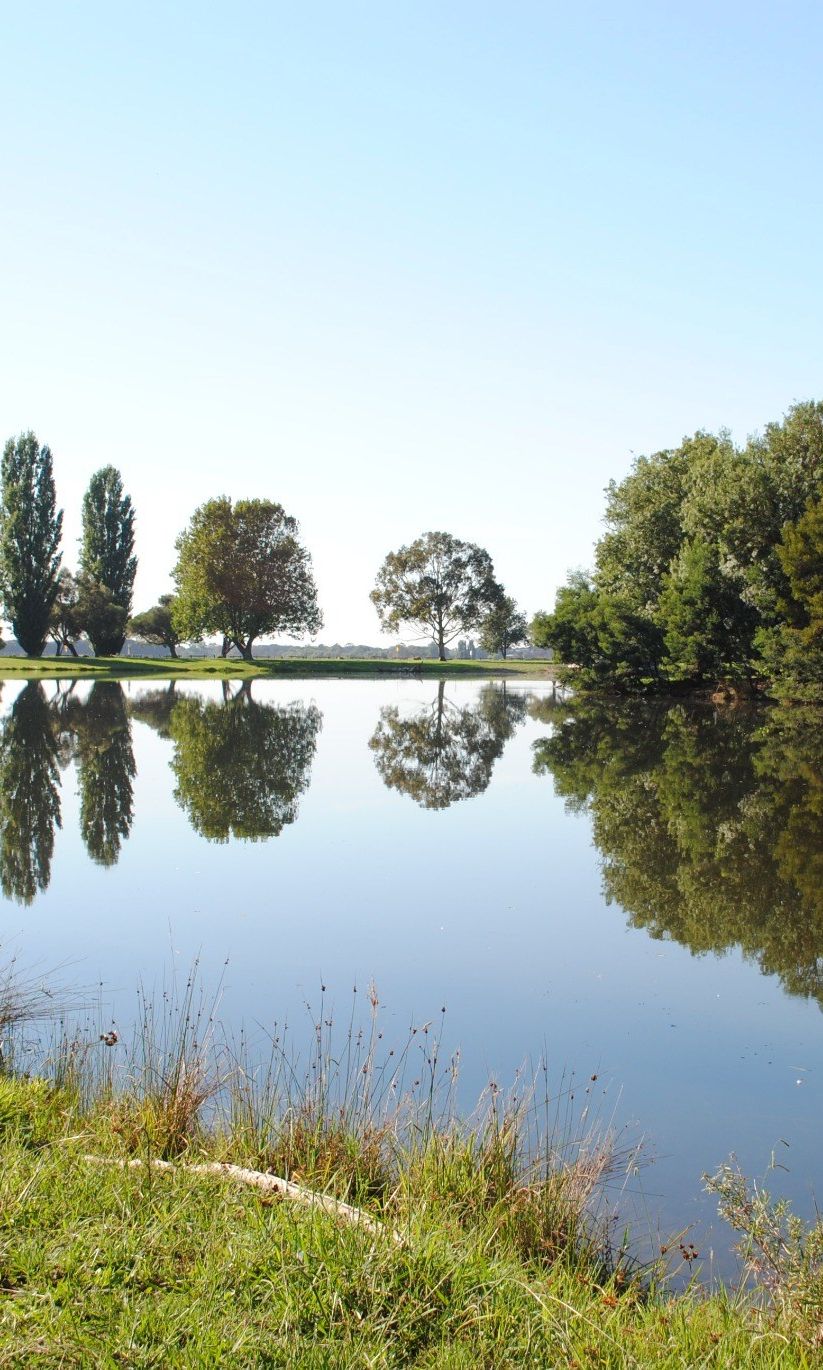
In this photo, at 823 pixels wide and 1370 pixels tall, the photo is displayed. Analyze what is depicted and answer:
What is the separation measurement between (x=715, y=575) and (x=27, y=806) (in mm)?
33115

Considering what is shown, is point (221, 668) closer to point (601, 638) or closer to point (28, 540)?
point (28, 540)

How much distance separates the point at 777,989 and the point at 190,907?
5288 mm

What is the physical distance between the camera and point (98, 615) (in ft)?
264

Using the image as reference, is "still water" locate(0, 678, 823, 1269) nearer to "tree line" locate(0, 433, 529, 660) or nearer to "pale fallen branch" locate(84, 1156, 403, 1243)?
"pale fallen branch" locate(84, 1156, 403, 1243)

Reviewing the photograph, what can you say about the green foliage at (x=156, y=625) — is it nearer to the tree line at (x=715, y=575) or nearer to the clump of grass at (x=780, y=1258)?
the tree line at (x=715, y=575)

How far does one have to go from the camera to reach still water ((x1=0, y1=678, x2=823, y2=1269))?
643 centimetres

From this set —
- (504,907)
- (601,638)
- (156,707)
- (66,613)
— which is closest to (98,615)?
(66,613)

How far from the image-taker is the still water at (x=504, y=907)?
6.43 metres

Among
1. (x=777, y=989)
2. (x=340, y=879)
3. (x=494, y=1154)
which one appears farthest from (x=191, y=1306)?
(x=340, y=879)

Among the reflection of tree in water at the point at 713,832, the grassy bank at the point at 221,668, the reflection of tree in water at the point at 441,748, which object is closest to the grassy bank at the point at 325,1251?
the reflection of tree in water at the point at 713,832

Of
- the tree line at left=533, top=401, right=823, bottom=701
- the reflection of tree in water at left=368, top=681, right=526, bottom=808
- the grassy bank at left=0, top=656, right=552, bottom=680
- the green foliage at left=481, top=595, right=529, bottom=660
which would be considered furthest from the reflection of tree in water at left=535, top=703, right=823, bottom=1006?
the green foliage at left=481, top=595, right=529, bottom=660

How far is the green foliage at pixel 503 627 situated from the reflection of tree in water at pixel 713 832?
79.7 meters

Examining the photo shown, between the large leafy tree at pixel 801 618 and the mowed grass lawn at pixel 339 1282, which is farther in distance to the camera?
the large leafy tree at pixel 801 618

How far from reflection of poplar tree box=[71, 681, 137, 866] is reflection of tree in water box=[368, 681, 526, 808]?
4.90m
